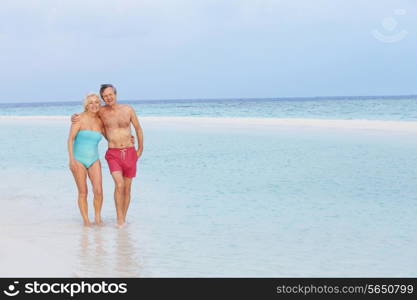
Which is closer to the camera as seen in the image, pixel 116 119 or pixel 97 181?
pixel 116 119

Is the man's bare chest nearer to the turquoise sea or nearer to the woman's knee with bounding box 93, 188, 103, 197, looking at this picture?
the woman's knee with bounding box 93, 188, 103, 197

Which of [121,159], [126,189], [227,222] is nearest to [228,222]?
[227,222]

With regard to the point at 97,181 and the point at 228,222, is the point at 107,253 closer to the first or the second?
the point at 97,181

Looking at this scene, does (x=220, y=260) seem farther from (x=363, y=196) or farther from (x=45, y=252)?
(x=363, y=196)

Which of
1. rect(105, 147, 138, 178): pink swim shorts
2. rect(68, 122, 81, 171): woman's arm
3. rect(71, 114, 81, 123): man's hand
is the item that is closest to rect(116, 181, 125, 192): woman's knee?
rect(105, 147, 138, 178): pink swim shorts

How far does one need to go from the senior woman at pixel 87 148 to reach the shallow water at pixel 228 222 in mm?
356

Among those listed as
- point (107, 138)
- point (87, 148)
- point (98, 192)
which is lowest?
point (98, 192)

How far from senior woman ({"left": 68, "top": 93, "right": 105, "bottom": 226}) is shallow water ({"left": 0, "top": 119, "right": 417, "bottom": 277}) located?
356mm

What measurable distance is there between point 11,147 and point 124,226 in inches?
486

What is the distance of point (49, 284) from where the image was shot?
450 cm

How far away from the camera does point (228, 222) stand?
6695 mm

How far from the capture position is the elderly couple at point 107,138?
251 inches

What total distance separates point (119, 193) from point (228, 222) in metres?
1.24

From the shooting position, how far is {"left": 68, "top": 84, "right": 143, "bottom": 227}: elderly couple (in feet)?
20.9
